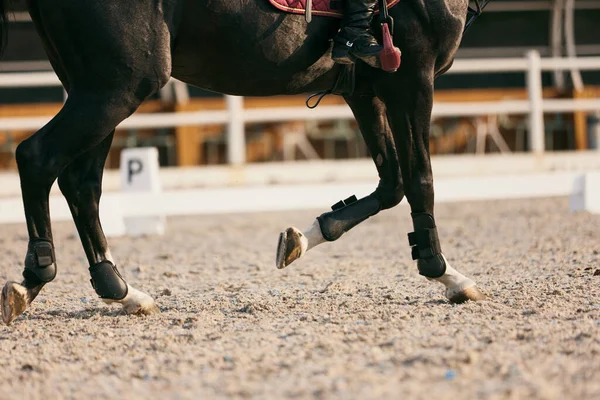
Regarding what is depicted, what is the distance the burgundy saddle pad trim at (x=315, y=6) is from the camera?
4387mm

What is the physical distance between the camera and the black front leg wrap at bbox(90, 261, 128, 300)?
15.0 ft

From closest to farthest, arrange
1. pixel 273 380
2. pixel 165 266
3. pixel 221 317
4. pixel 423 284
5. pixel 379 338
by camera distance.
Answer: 1. pixel 273 380
2. pixel 379 338
3. pixel 221 317
4. pixel 423 284
5. pixel 165 266

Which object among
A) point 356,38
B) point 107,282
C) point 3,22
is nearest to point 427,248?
point 356,38

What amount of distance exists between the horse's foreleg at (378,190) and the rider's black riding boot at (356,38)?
56cm

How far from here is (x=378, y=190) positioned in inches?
201

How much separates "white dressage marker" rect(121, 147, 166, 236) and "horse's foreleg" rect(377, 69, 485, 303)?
4896 mm

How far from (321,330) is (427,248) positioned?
0.96 metres

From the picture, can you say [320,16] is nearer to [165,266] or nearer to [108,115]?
[108,115]

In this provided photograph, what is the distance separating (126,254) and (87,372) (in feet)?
14.5

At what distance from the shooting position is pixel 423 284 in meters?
5.46

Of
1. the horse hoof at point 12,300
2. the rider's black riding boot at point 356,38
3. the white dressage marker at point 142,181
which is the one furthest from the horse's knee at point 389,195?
the white dressage marker at point 142,181

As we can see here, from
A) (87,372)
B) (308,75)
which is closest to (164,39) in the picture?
(308,75)

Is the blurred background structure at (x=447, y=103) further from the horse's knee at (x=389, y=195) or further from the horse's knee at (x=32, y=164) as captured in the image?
the horse's knee at (x=32, y=164)

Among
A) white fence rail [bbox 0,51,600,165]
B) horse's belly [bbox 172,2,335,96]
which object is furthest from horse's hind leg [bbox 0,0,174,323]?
white fence rail [bbox 0,51,600,165]
